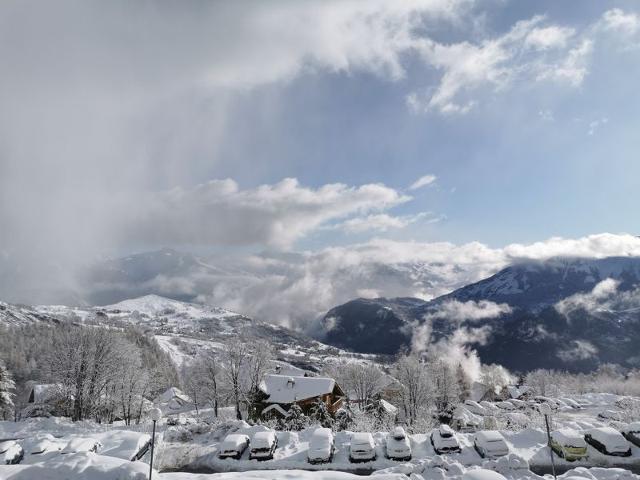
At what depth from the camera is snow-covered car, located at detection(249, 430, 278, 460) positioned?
1092 inches

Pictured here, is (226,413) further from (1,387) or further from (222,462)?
(222,462)

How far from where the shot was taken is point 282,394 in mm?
57438

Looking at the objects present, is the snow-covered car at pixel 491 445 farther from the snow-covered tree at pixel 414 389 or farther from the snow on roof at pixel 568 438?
the snow-covered tree at pixel 414 389

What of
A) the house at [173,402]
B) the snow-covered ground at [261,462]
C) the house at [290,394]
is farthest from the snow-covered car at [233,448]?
the house at [173,402]

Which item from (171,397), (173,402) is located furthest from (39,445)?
(171,397)

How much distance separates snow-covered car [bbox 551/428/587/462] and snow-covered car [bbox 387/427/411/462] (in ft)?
31.0

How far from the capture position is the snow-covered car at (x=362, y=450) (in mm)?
26844

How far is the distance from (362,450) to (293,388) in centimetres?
3297

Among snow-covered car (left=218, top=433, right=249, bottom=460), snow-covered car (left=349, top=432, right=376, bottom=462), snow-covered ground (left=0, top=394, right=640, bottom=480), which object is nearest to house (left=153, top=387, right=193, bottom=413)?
snow-covered ground (left=0, top=394, right=640, bottom=480)

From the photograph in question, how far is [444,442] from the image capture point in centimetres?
2841

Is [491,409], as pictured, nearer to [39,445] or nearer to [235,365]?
[235,365]

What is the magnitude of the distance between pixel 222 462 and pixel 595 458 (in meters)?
25.2

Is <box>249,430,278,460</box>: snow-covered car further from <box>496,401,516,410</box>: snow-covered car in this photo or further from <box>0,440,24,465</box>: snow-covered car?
<box>496,401,516,410</box>: snow-covered car

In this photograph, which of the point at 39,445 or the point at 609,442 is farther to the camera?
the point at 609,442
